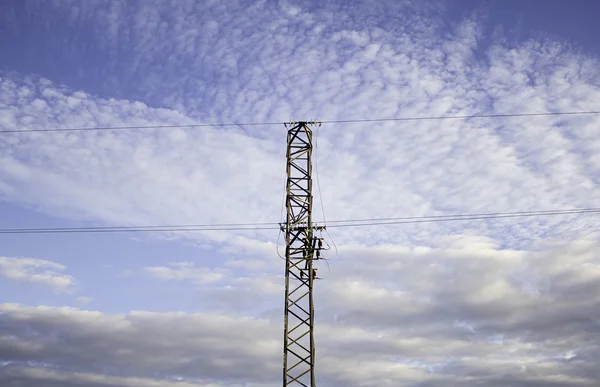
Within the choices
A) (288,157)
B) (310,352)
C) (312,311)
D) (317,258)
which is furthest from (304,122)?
(310,352)

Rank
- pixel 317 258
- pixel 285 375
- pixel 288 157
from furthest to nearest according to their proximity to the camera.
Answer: pixel 288 157
pixel 317 258
pixel 285 375

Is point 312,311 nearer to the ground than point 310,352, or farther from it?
farther from it

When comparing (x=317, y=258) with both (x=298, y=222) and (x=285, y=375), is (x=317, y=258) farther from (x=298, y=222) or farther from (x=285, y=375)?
(x=285, y=375)

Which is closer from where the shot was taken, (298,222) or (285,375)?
(285,375)

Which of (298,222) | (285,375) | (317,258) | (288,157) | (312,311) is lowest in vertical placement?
(285,375)

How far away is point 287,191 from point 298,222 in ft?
7.96

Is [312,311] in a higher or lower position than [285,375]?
higher

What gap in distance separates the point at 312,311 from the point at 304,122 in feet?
44.8

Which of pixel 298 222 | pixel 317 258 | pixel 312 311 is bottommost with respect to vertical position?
pixel 312 311

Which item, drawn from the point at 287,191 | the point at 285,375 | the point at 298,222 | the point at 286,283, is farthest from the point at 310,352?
the point at 287,191

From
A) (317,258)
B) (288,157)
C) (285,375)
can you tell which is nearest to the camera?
(285,375)

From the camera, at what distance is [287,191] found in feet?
128

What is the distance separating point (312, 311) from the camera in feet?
117

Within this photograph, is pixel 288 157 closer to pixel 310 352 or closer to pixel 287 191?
pixel 287 191
